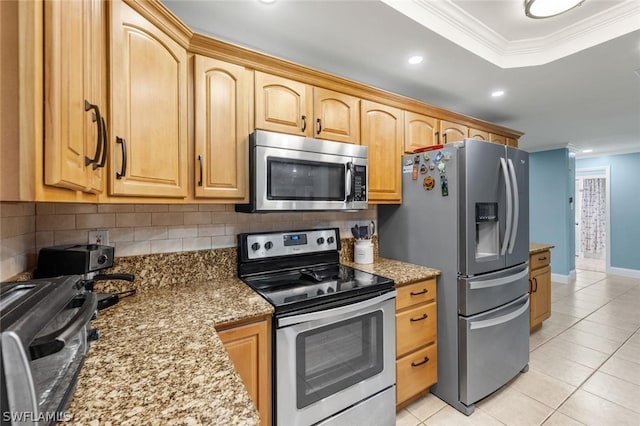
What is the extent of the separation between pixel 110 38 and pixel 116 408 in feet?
4.19

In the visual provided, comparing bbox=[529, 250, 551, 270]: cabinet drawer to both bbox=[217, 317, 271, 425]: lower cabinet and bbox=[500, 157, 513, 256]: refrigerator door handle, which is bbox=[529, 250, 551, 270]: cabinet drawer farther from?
bbox=[217, 317, 271, 425]: lower cabinet

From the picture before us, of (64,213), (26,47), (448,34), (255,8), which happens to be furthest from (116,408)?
(448,34)

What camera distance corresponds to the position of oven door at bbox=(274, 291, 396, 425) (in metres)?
1.34

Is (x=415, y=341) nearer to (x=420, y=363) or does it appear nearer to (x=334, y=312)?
(x=420, y=363)

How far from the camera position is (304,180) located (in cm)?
177

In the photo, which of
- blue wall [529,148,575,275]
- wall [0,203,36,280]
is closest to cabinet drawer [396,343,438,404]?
wall [0,203,36,280]

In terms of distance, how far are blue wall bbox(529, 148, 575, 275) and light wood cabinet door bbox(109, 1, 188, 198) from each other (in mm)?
5995

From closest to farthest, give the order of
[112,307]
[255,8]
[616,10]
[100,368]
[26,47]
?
[26,47]
[100,368]
[112,307]
[255,8]
[616,10]

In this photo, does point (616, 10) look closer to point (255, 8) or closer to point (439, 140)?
point (439, 140)

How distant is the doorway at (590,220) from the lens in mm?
6074

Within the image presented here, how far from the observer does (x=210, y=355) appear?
886mm

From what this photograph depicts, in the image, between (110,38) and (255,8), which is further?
(255,8)

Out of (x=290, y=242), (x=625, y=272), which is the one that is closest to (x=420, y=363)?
(x=290, y=242)

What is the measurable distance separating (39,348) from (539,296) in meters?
3.83
